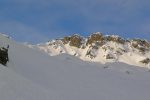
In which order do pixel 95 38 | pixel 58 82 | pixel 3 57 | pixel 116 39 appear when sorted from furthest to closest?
pixel 95 38 → pixel 116 39 → pixel 58 82 → pixel 3 57

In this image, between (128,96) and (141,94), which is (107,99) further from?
(141,94)

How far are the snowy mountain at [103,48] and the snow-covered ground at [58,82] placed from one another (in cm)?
9369

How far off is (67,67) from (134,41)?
126 m

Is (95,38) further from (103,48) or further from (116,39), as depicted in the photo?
(103,48)

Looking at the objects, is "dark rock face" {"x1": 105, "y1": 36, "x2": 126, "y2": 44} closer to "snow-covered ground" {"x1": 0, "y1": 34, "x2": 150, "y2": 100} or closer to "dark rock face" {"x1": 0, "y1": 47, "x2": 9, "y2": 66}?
"snow-covered ground" {"x1": 0, "y1": 34, "x2": 150, "y2": 100}

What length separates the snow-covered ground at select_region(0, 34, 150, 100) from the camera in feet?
90.5

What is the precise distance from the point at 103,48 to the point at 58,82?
124117 millimetres

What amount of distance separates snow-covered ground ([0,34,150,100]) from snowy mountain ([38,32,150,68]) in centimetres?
9369

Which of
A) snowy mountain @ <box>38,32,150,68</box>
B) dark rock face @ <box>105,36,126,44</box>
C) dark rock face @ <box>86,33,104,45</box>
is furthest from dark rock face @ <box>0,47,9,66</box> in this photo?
dark rock face @ <box>86,33,104,45</box>

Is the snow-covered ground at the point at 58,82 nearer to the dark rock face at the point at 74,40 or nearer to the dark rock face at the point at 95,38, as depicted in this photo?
the dark rock face at the point at 95,38

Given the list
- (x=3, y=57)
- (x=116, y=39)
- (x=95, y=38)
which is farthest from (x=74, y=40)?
(x=3, y=57)

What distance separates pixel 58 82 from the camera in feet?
128

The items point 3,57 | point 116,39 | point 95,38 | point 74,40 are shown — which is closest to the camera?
point 3,57

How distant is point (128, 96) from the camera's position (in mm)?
44719
